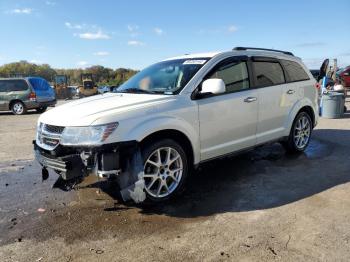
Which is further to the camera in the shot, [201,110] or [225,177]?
[225,177]

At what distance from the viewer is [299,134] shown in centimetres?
664

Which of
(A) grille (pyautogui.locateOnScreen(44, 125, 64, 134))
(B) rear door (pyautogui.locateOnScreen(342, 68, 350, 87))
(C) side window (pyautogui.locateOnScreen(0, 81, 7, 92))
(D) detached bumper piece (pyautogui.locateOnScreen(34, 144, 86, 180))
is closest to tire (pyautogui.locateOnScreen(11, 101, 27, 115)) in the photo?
(C) side window (pyautogui.locateOnScreen(0, 81, 7, 92))

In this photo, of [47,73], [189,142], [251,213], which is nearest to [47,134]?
[189,142]

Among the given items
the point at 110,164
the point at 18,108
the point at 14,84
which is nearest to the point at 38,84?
the point at 14,84

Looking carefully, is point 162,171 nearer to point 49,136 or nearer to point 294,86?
point 49,136

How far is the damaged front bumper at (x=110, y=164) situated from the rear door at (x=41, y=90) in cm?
1477

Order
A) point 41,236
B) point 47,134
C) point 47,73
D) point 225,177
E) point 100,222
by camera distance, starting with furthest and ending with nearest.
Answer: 1. point 47,73
2. point 225,177
3. point 47,134
4. point 100,222
5. point 41,236

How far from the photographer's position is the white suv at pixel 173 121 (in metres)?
4.02

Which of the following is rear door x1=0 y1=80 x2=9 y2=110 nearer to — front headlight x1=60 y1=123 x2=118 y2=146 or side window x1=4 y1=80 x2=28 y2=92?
side window x1=4 y1=80 x2=28 y2=92

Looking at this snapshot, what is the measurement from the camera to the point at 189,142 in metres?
4.68

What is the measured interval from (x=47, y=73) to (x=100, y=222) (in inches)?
2124

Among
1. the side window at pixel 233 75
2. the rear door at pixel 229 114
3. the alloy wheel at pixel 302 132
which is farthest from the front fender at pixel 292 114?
the side window at pixel 233 75

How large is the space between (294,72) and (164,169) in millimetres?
3356

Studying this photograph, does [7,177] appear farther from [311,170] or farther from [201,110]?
[311,170]
